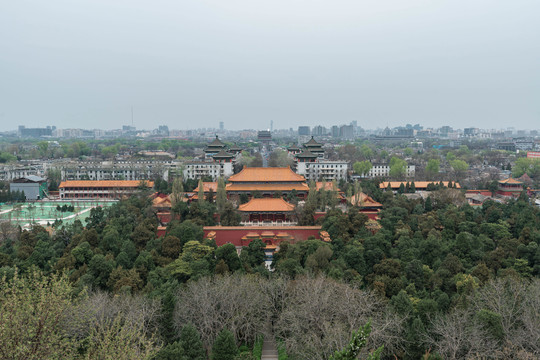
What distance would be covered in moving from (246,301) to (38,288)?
6.13 metres

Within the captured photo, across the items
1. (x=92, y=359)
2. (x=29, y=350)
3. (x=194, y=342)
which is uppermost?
(x=29, y=350)

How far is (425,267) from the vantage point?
17.1 metres

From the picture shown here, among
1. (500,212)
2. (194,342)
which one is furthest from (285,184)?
(194,342)

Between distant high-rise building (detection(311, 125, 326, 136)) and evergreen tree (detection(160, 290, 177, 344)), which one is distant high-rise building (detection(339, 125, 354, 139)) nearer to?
distant high-rise building (detection(311, 125, 326, 136))

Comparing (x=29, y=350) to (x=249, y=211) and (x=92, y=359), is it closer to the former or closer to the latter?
(x=92, y=359)

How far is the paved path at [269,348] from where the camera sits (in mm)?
13195

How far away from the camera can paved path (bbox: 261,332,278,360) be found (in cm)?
1320

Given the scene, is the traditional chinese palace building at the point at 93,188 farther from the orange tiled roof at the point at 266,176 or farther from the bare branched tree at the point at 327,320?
the bare branched tree at the point at 327,320

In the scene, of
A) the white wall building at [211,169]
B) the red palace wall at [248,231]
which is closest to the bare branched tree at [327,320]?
the red palace wall at [248,231]

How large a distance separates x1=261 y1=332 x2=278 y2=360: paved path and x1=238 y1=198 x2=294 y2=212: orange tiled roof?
416 inches

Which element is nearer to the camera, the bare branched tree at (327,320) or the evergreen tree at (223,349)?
the bare branched tree at (327,320)

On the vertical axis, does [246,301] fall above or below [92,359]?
below

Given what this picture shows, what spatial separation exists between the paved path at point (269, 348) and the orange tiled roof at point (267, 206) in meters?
10.6

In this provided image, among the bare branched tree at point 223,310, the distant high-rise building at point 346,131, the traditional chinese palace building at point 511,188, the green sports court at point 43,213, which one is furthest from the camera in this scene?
the distant high-rise building at point 346,131
